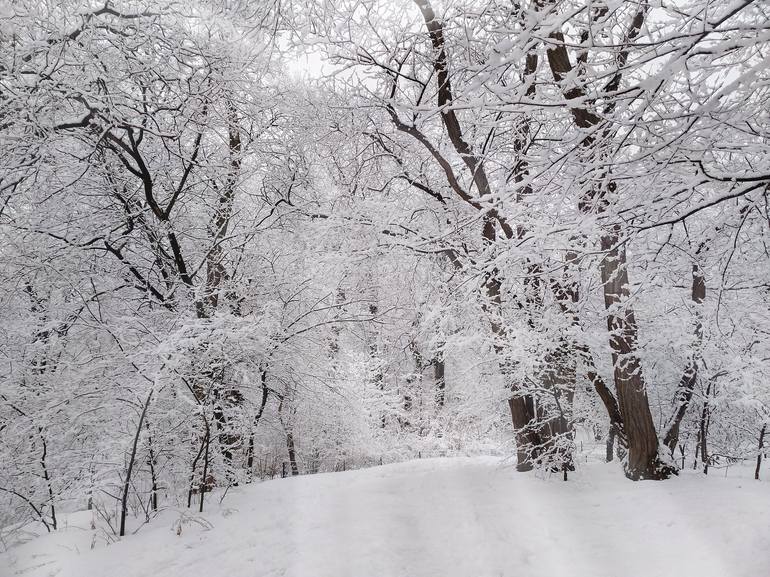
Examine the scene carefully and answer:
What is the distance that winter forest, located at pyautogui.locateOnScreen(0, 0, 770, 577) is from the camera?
351cm

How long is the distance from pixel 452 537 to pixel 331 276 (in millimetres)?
4244

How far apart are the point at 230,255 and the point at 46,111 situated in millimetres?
3043

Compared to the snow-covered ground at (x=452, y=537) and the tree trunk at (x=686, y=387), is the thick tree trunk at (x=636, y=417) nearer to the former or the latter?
the snow-covered ground at (x=452, y=537)

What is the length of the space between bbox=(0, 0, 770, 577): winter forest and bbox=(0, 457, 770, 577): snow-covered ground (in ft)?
0.14

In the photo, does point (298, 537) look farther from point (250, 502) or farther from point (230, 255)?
point (230, 255)

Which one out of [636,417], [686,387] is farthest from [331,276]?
[686,387]

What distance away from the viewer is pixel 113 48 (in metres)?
5.50

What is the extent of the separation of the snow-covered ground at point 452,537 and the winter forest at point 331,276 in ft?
0.14

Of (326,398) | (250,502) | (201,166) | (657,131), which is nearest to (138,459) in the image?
(250,502)

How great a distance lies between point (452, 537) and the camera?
167 inches

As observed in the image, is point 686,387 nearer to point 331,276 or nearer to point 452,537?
point 452,537

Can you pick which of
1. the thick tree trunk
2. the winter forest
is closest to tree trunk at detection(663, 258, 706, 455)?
the winter forest

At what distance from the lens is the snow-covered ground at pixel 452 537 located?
3.48 metres

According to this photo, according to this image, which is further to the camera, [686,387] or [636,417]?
[686,387]
